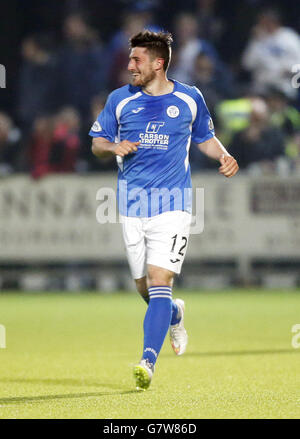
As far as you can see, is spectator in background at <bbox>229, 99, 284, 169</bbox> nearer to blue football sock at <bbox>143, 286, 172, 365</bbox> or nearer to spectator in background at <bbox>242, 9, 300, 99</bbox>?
spectator in background at <bbox>242, 9, 300, 99</bbox>

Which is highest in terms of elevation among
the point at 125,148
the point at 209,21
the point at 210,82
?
the point at 209,21

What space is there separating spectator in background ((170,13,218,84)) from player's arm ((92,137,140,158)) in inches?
374

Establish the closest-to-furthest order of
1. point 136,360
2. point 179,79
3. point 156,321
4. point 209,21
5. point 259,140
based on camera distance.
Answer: point 156,321, point 136,360, point 259,140, point 179,79, point 209,21

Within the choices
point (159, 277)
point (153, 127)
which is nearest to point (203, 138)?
point (153, 127)

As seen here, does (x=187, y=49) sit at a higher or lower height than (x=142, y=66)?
higher

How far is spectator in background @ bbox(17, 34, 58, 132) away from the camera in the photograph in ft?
60.0

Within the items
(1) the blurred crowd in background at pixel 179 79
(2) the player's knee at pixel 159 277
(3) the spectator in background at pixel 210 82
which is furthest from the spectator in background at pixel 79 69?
(2) the player's knee at pixel 159 277

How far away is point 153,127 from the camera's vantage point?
7.44m

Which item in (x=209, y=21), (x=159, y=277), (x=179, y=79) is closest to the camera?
(x=159, y=277)

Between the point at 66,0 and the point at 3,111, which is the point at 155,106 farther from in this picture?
the point at 66,0

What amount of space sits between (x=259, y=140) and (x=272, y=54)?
5.33 feet

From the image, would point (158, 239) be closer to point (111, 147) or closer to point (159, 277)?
point (159, 277)

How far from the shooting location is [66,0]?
2070 centimetres
